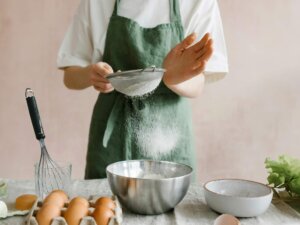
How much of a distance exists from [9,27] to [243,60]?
3.52ft

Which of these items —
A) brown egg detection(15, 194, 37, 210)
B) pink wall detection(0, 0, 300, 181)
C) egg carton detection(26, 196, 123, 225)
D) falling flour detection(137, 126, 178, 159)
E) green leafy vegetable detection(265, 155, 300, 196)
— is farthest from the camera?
pink wall detection(0, 0, 300, 181)

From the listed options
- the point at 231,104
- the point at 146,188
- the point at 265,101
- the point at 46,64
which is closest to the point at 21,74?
the point at 46,64

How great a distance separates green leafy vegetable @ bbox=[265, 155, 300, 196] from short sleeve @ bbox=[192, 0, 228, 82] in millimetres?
333

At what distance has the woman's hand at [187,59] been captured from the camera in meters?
0.83

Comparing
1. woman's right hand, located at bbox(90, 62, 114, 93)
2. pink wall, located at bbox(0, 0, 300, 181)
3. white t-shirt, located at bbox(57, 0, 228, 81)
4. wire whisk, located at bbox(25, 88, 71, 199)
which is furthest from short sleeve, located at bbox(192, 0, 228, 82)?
pink wall, located at bbox(0, 0, 300, 181)

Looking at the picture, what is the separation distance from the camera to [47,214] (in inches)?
25.9

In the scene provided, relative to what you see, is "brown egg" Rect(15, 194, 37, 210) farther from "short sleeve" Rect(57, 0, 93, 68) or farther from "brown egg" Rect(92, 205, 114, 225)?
"short sleeve" Rect(57, 0, 93, 68)

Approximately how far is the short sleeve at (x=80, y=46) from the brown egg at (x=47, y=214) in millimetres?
542

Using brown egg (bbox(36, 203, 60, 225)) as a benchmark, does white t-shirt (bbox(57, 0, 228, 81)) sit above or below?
above

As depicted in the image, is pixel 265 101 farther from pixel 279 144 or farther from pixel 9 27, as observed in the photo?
pixel 9 27

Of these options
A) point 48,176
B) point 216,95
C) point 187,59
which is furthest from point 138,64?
point 216,95

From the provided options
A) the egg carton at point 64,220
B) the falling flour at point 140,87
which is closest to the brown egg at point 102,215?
the egg carton at point 64,220

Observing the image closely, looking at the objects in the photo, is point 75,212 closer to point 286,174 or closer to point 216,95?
point 286,174

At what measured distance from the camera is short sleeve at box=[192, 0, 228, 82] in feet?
3.65
